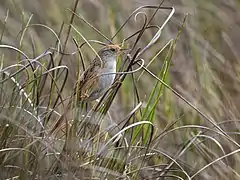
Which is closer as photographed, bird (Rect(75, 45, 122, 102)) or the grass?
the grass

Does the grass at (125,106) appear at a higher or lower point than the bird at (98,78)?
lower

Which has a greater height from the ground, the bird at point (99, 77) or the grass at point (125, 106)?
the bird at point (99, 77)

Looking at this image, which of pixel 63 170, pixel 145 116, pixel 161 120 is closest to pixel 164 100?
pixel 161 120

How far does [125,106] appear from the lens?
3189 millimetres

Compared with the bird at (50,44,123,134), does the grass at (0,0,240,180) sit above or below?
below

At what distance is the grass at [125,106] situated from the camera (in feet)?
6.53

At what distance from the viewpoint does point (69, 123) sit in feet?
6.86

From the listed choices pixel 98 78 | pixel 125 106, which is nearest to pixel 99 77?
pixel 98 78

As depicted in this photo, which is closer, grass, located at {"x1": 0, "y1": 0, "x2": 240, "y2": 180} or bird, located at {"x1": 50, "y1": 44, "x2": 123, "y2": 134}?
grass, located at {"x1": 0, "y1": 0, "x2": 240, "y2": 180}

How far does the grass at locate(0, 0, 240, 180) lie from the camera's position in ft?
6.53

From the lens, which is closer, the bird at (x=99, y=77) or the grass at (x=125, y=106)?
the grass at (x=125, y=106)

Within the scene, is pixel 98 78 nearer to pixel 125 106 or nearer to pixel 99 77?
pixel 99 77

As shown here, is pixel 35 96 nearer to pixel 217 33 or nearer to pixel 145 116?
pixel 145 116

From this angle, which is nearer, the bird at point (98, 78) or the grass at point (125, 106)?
the grass at point (125, 106)
